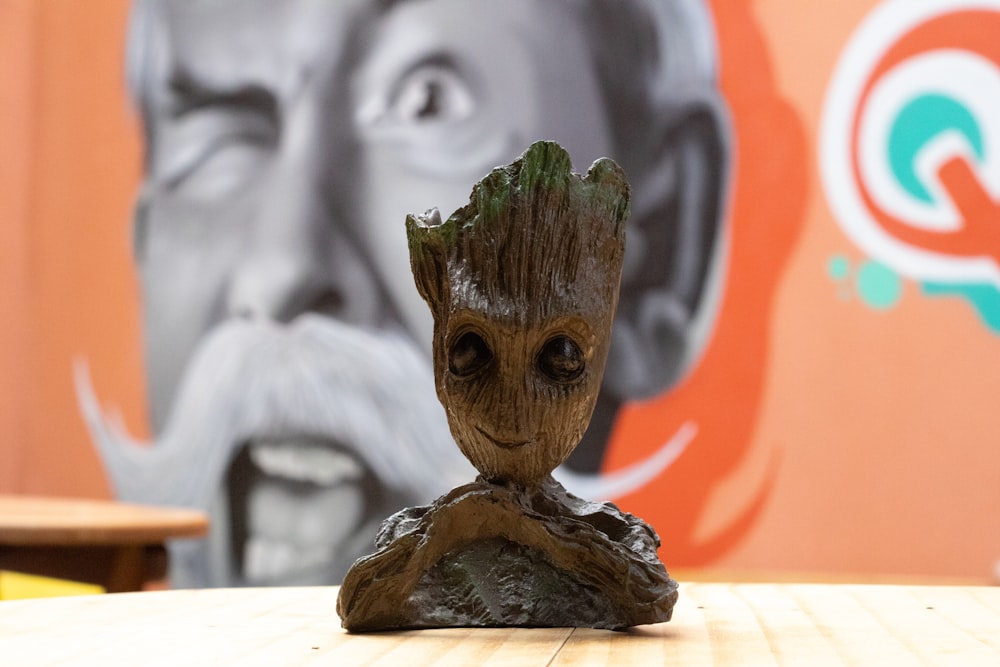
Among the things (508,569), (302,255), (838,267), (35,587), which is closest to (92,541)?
(35,587)

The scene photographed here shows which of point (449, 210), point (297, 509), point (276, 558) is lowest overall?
point (276, 558)

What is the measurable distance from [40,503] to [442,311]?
2.38 m

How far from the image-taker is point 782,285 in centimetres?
330

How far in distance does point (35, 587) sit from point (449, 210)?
5.59 feet

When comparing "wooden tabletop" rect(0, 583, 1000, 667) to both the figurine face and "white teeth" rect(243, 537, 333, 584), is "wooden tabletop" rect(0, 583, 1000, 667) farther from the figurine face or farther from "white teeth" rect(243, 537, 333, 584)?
"white teeth" rect(243, 537, 333, 584)

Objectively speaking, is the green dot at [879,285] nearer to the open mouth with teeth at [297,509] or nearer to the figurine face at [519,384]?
the open mouth with teeth at [297,509]

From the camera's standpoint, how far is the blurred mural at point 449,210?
126 inches

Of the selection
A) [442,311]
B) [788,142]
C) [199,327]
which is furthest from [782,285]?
[442,311]

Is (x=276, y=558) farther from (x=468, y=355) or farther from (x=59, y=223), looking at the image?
(x=468, y=355)

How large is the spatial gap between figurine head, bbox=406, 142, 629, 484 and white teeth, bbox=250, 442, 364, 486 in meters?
Answer: 2.49

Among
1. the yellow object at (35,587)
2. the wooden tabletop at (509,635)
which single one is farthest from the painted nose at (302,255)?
the wooden tabletop at (509,635)

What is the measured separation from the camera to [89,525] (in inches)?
105

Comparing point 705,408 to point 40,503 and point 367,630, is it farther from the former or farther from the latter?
point 367,630

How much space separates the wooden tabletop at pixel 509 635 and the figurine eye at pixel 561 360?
283 millimetres
